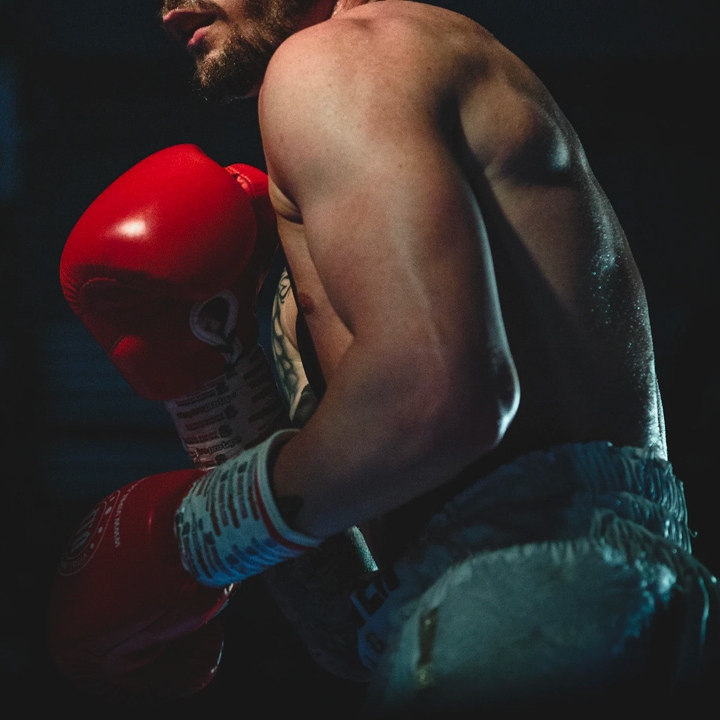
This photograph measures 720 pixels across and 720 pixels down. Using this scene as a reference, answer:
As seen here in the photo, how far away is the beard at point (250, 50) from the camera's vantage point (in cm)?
114

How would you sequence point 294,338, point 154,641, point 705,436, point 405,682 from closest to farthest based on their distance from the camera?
point 405,682, point 154,641, point 294,338, point 705,436

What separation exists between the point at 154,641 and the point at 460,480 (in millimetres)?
461

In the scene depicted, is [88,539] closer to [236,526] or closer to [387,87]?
[236,526]

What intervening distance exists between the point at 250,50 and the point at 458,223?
2.12 ft

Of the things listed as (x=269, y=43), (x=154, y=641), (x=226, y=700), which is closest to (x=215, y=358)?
(x=154, y=641)

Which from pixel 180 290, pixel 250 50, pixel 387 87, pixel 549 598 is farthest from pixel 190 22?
pixel 549 598

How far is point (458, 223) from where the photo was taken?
71cm

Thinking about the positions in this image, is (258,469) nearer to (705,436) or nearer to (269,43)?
(269,43)

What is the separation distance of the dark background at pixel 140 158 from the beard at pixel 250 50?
1594mm

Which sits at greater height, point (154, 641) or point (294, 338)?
point (294, 338)

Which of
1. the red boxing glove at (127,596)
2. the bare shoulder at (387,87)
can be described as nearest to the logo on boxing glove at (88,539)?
the red boxing glove at (127,596)

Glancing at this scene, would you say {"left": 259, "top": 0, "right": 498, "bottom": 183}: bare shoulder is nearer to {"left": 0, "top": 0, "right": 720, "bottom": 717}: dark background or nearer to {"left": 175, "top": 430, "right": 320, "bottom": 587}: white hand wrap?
{"left": 175, "top": 430, "right": 320, "bottom": 587}: white hand wrap

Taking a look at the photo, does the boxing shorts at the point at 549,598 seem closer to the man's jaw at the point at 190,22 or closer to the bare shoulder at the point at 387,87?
the bare shoulder at the point at 387,87

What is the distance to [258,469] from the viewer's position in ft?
2.72
